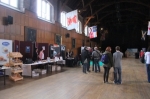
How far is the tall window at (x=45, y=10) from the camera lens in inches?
397

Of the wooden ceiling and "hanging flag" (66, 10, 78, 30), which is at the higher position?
the wooden ceiling

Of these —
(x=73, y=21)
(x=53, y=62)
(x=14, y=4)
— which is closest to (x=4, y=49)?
(x=14, y=4)

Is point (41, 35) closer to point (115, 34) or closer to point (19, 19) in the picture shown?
point (19, 19)

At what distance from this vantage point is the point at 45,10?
10906mm

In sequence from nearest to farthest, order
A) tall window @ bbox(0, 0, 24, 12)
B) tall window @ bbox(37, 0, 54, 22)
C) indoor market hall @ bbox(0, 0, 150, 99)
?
1. indoor market hall @ bbox(0, 0, 150, 99)
2. tall window @ bbox(0, 0, 24, 12)
3. tall window @ bbox(37, 0, 54, 22)

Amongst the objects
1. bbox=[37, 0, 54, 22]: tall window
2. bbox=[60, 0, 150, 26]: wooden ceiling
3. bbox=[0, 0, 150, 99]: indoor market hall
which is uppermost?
bbox=[60, 0, 150, 26]: wooden ceiling

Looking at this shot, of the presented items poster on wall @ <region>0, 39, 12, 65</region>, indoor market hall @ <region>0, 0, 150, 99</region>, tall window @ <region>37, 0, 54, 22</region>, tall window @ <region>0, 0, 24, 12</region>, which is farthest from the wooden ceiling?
poster on wall @ <region>0, 39, 12, 65</region>

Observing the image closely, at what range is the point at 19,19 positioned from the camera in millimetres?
8172

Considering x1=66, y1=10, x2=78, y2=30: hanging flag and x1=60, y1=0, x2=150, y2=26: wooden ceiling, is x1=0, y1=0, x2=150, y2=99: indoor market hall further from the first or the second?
x1=60, y1=0, x2=150, y2=26: wooden ceiling

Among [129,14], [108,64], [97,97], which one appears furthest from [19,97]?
[129,14]

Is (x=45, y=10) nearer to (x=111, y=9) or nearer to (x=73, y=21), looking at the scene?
(x=73, y=21)

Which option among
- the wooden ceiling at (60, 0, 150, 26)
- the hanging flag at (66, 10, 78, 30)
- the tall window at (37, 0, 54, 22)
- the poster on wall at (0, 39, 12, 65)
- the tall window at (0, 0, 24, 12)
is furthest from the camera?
the wooden ceiling at (60, 0, 150, 26)

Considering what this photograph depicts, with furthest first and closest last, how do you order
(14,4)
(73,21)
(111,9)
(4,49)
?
(111,9), (73,21), (14,4), (4,49)

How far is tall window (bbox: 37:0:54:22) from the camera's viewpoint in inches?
397
